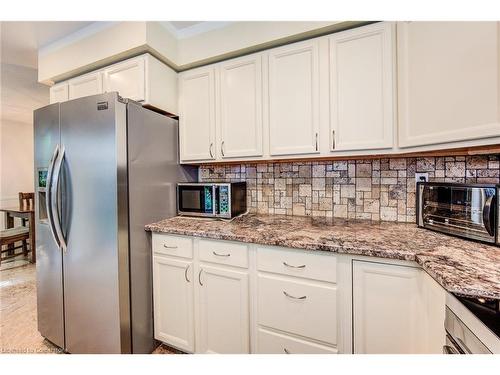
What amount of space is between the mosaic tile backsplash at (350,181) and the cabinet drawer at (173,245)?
701 mm

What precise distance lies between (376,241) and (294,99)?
1014 millimetres

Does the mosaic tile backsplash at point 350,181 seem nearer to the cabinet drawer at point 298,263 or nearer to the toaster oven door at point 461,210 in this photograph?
the toaster oven door at point 461,210

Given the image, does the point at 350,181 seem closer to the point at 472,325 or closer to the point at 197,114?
the point at 472,325

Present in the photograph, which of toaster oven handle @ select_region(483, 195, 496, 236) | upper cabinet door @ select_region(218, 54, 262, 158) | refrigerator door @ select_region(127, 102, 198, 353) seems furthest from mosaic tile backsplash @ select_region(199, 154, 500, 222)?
refrigerator door @ select_region(127, 102, 198, 353)

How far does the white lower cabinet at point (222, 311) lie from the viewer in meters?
1.29

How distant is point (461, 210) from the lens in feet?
3.62

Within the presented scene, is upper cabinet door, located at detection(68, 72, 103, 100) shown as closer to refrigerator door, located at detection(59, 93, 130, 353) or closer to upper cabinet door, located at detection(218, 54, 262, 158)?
refrigerator door, located at detection(59, 93, 130, 353)

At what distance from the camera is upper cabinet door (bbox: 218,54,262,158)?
5.23 ft

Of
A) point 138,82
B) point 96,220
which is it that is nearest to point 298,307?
point 96,220

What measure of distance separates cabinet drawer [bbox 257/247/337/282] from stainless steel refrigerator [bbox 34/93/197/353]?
847 millimetres
